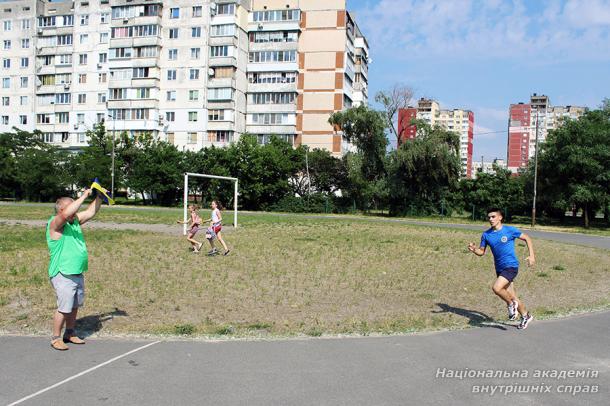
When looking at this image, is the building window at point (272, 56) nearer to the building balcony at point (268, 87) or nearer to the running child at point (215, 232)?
the building balcony at point (268, 87)

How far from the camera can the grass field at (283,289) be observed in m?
7.80

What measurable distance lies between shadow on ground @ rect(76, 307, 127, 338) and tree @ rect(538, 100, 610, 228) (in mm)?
38029

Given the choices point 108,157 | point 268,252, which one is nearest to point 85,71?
point 108,157

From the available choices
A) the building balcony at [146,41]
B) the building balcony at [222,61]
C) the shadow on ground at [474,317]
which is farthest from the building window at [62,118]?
the shadow on ground at [474,317]

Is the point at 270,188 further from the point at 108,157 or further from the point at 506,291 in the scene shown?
the point at 506,291

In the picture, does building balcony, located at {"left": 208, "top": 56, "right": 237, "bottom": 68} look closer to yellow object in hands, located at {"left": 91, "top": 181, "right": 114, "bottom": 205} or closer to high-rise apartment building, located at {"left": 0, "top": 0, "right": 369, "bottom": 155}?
high-rise apartment building, located at {"left": 0, "top": 0, "right": 369, "bottom": 155}

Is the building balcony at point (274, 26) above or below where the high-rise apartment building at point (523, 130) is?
above

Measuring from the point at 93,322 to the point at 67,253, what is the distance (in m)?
1.66

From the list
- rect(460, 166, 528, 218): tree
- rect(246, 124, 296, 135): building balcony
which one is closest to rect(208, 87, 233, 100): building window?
rect(246, 124, 296, 135): building balcony

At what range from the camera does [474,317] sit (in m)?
8.48

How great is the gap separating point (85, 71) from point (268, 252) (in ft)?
219

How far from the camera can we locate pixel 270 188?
5350 cm

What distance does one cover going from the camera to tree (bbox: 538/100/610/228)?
128 feet

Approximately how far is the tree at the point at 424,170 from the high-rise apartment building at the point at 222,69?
20.4 meters
